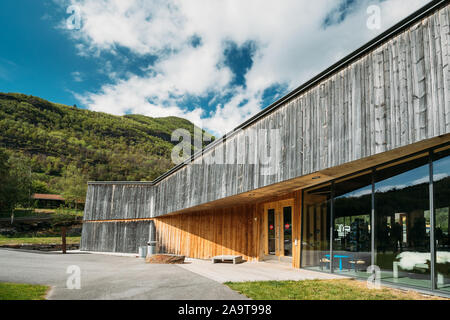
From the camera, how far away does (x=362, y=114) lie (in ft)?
18.3

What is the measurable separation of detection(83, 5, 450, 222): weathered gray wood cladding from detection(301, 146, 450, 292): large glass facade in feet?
5.01

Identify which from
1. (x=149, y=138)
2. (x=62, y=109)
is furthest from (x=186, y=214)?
(x=62, y=109)

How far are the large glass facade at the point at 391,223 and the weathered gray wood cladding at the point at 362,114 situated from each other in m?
1.53

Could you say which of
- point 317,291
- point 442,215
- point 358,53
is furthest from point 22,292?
point 442,215

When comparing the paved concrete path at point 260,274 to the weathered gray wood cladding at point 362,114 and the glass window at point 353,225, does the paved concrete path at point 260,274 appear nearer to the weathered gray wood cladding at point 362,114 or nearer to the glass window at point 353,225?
the glass window at point 353,225

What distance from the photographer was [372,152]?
17.3 ft

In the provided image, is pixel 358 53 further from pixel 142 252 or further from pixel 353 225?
pixel 142 252

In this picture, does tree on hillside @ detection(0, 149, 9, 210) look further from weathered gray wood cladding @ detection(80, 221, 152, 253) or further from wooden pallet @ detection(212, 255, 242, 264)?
wooden pallet @ detection(212, 255, 242, 264)

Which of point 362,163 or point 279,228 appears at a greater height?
point 362,163

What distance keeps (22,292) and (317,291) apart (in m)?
5.24

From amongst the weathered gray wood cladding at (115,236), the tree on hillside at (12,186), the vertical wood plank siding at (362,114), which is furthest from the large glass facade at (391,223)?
the tree on hillside at (12,186)

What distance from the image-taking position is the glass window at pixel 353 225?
732cm

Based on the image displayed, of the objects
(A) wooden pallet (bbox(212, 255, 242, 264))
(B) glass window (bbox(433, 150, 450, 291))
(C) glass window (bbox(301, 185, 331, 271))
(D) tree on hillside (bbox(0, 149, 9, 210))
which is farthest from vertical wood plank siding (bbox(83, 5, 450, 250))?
(D) tree on hillside (bbox(0, 149, 9, 210))
